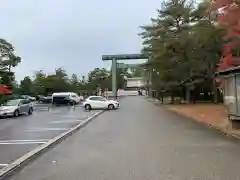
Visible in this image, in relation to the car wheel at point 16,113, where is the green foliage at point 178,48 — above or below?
above

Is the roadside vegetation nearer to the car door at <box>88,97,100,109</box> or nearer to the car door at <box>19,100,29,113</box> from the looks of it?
the car door at <box>88,97,100,109</box>

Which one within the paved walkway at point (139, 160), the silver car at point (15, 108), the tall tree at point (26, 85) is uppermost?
the tall tree at point (26, 85)

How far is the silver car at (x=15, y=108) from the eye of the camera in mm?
34250

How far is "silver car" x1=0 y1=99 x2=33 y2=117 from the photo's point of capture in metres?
34.2

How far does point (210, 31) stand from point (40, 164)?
23050mm

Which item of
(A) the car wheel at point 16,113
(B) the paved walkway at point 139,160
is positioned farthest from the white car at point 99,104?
(B) the paved walkway at point 139,160

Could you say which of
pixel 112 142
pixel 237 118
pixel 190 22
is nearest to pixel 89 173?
pixel 112 142

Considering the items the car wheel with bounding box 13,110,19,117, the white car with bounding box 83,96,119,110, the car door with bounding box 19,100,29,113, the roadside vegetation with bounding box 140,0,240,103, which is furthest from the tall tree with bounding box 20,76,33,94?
the car wheel with bounding box 13,110,19,117

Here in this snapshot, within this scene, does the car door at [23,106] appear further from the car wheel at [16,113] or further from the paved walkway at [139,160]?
the paved walkway at [139,160]

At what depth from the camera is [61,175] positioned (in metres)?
8.90

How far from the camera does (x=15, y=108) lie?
34969 mm

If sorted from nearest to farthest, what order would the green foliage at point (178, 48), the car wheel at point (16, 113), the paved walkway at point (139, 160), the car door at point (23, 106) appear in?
the paved walkway at point (139, 160)
the car wheel at point (16, 113)
the car door at point (23, 106)
the green foliage at point (178, 48)

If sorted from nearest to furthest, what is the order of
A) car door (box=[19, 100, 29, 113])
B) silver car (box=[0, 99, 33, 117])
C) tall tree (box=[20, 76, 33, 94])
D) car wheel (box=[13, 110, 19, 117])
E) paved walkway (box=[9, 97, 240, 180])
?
paved walkway (box=[9, 97, 240, 180]), silver car (box=[0, 99, 33, 117]), car wheel (box=[13, 110, 19, 117]), car door (box=[19, 100, 29, 113]), tall tree (box=[20, 76, 33, 94])

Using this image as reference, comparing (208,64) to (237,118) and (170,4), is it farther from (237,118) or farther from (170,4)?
(237,118)
